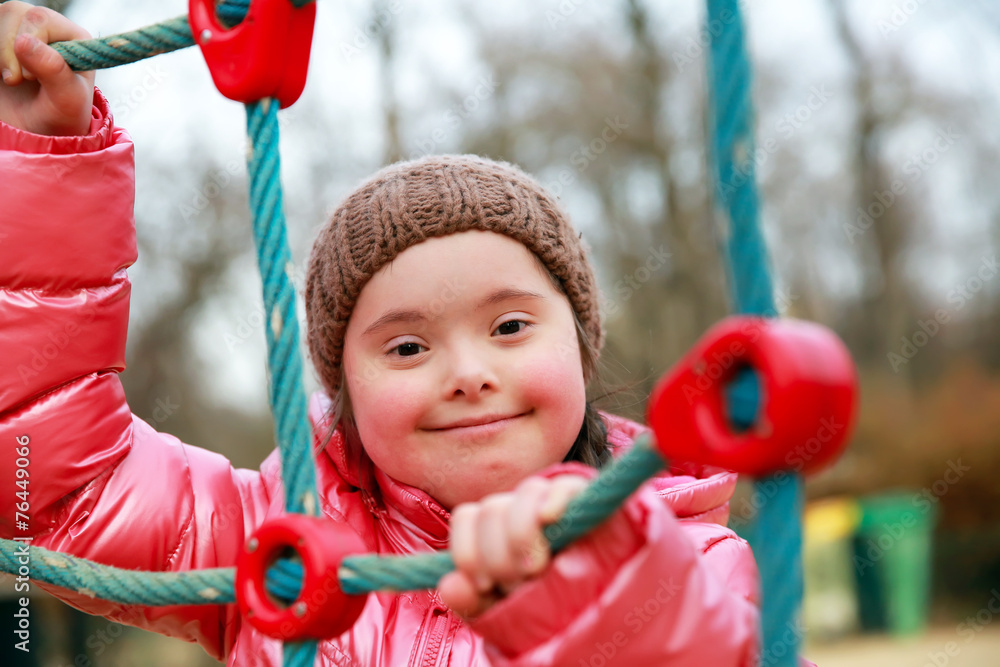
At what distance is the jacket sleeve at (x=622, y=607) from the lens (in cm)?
57

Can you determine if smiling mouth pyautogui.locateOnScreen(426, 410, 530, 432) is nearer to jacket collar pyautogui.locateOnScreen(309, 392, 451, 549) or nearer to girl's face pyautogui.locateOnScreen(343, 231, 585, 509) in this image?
girl's face pyautogui.locateOnScreen(343, 231, 585, 509)

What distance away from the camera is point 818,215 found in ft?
24.1

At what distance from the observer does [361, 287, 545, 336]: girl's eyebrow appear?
A: 101 cm

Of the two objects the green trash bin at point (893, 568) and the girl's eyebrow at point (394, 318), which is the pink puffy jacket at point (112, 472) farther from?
the green trash bin at point (893, 568)

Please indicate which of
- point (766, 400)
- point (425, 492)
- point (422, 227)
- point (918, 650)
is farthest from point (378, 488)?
point (918, 650)

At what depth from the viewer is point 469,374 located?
3.17 ft

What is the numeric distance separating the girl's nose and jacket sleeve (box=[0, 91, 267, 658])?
355mm

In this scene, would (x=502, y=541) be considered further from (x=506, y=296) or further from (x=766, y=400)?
(x=506, y=296)

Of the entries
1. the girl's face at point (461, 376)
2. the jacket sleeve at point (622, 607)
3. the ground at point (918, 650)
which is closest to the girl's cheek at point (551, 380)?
the girl's face at point (461, 376)

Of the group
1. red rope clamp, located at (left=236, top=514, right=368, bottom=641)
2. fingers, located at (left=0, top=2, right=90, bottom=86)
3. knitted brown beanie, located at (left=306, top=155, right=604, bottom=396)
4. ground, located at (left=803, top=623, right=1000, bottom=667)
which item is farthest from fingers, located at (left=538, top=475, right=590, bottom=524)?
ground, located at (left=803, top=623, right=1000, bottom=667)

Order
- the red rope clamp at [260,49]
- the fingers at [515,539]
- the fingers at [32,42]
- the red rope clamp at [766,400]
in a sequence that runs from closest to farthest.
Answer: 1. the red rope clamp at [766,400]
2. the fingers at [515,539]
3. the red rope clamp at [260,49]
4. the fingers at [32,42]

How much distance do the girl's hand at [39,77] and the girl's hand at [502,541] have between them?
2.18 ft

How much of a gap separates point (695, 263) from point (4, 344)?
223 inches

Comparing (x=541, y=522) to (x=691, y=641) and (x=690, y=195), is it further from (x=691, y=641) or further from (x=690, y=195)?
(x=690, y=195)
